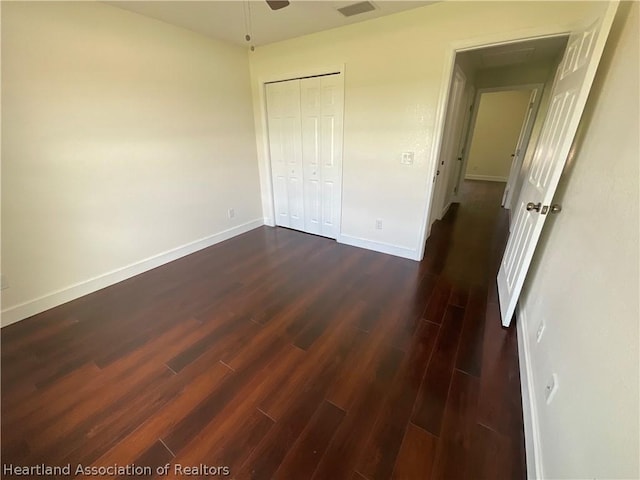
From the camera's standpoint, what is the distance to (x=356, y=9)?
2.29 meters

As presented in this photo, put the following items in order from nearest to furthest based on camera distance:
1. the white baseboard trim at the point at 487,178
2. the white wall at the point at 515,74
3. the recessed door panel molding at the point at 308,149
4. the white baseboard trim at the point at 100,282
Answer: the white baseboard trim at the point at 100,282 → the recessed door panel molding at the point at 308,149 → the white wall at the point at 515,74 → the white baseboard trim at the point at 487,178

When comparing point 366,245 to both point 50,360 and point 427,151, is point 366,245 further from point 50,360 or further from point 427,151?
point 50,360

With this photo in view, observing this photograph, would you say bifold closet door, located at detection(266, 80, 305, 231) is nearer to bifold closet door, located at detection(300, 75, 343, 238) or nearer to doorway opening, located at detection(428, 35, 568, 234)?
bifold closet door, located at detection(300, 75, 343, 238)

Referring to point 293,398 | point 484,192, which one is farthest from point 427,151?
point 484,192

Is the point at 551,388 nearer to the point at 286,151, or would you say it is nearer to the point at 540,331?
the point at 540,331

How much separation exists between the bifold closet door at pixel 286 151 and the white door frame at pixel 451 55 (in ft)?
5.44

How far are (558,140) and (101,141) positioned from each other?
11.3 ft

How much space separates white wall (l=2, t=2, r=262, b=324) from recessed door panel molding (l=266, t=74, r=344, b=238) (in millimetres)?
601

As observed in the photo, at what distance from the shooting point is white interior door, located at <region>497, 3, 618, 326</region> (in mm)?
1417

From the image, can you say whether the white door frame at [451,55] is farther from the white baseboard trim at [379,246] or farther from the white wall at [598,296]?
the white wall at [598,296]

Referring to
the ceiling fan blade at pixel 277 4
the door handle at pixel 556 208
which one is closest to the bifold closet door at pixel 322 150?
the ceiling fan blade at pixel 277 4

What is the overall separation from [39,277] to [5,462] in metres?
1.45

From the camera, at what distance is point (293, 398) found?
1.47m

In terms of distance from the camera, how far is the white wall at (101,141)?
190cm
